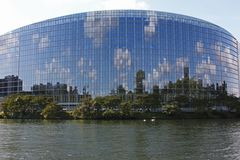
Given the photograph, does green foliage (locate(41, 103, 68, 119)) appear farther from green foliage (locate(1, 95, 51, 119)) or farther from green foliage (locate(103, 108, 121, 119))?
green foliage (locate(103, 108, 121, 119))

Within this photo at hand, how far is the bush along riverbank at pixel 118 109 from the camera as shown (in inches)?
5438

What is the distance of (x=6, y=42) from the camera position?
19938 centimetres

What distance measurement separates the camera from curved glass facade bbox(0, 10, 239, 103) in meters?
168

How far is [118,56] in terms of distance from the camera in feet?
554

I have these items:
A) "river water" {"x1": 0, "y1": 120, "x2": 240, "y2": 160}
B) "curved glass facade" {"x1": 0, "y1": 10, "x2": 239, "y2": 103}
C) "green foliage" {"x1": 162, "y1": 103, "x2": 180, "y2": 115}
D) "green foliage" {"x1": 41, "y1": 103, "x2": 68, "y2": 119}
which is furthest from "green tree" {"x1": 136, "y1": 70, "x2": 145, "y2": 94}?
"river water" {"x1": 0, "y1": 120, "x2": 240, "y2": 160}

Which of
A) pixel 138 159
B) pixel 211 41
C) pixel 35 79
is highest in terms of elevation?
pixel 211 41

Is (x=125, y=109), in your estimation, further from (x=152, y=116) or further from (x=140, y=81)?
(x=140, y=81)

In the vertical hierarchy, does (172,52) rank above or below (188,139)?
above

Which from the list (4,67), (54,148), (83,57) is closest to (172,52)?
(83,57)

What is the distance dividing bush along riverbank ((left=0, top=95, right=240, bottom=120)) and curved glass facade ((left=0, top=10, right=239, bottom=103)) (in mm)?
15434

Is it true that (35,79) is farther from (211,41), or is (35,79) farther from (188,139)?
(188,139)

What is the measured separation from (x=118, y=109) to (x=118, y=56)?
35372mm

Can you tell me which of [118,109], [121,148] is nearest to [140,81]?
[118,109]

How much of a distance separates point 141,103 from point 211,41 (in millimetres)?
61972
